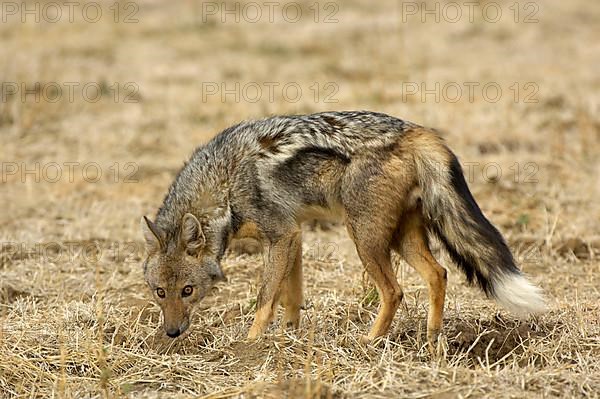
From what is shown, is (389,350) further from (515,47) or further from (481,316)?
(515,47)

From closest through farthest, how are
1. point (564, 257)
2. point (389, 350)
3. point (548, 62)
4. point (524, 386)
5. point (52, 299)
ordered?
point (524, 386) < point (389, 350) < point (52, 299) < point (564, 257) < point (548, 62)

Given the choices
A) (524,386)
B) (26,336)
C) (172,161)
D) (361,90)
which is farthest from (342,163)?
(361,90)

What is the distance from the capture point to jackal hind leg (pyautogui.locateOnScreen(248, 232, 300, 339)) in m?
6.63

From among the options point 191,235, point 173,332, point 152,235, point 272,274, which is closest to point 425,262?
point 272,274

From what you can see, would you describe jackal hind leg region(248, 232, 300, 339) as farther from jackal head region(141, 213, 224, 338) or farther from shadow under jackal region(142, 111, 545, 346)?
jackal head region(141, 213, 224, 338)

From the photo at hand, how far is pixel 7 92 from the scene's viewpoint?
14.8m

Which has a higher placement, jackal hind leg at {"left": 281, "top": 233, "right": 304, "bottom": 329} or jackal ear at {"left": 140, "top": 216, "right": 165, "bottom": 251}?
jackal ear at {"left": 140, "top": 216, "right": 165, "bottom": 251}

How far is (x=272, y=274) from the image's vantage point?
6.67 metres

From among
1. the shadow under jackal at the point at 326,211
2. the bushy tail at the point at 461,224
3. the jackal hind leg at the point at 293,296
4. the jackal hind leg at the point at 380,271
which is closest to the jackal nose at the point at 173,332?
the shadow under jackal at the point at 326,211

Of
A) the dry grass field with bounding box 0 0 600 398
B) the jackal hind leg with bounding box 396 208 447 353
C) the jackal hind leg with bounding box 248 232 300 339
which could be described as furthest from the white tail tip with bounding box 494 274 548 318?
the jackal hind leg with bounding box 248 232 300 339

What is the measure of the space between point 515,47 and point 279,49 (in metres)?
4.97

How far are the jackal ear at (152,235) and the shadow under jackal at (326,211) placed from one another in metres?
0.01

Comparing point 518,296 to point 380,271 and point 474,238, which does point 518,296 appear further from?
point 380,271

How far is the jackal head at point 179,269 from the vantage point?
254 inches
